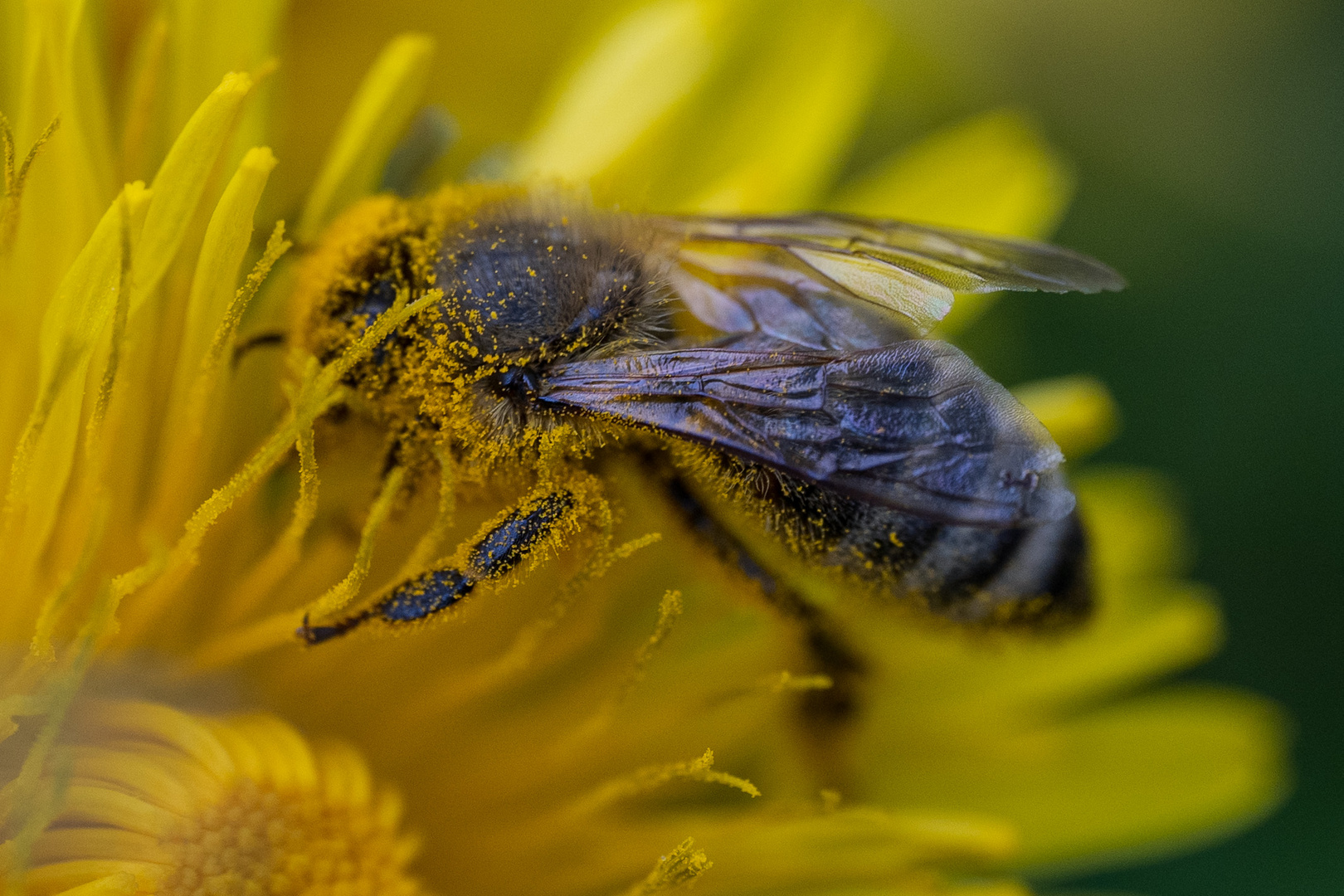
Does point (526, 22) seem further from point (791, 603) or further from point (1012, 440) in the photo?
point (1012, 440)

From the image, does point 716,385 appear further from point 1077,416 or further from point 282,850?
point 1077,416

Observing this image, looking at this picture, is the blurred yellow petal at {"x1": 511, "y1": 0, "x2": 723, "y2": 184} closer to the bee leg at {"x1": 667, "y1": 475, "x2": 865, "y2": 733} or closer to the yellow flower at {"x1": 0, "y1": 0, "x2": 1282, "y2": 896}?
the yellow flower at {"x1": 0, "y1": 0, "x2": 1282, "y2": 896}

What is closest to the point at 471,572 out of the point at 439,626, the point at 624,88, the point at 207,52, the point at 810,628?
the point at 439,626

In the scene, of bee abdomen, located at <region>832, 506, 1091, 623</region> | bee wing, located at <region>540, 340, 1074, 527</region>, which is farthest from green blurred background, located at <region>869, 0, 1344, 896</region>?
bee wing, located at <region>540, 340, 1074, 527</region>

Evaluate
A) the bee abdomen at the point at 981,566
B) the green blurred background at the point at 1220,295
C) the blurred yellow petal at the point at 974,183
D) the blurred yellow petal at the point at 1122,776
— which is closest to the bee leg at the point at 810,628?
the bee abdomen at the point at 981,566

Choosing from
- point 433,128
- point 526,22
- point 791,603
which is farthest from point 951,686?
point 526,22

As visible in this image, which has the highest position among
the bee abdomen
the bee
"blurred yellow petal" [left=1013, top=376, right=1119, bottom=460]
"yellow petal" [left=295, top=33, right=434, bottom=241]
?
"yellow petal" [left=295, top=33, right=434, bottom=241]
